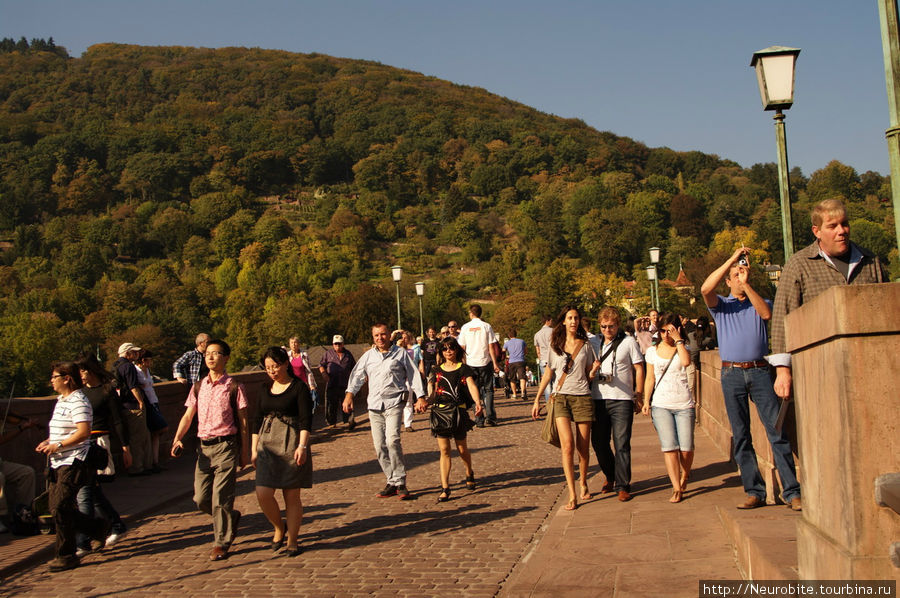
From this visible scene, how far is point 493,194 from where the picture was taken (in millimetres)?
181250

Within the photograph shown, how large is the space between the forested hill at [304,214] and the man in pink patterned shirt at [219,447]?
270 feet

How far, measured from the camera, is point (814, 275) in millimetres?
4762

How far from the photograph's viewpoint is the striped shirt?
654 cm

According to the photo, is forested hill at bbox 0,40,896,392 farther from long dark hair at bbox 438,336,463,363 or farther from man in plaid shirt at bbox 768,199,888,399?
man in plaid shirt at bbox 768,199,888,399

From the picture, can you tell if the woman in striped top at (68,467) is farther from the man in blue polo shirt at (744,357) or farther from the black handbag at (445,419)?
the man in blue polo shirt at (744,357)

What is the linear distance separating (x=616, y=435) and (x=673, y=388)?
0.67 m

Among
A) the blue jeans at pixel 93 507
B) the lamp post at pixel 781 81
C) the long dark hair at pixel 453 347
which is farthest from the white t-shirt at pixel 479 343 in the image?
the blue jeans at pixel 93 507

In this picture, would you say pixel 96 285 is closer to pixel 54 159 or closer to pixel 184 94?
pixel 54 159

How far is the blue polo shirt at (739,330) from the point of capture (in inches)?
241

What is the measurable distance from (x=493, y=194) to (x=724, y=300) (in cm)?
17627

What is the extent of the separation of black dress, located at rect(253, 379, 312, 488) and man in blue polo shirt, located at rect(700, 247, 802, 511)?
2.90 metres

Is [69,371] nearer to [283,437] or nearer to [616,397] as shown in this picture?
[283,437]

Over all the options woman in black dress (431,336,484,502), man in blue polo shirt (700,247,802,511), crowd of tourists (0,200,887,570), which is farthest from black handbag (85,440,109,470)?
man in blue polo shirt (700,247,802,511)

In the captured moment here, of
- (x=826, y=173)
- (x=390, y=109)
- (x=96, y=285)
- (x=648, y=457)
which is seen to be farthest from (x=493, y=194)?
(x=648, y=457)
